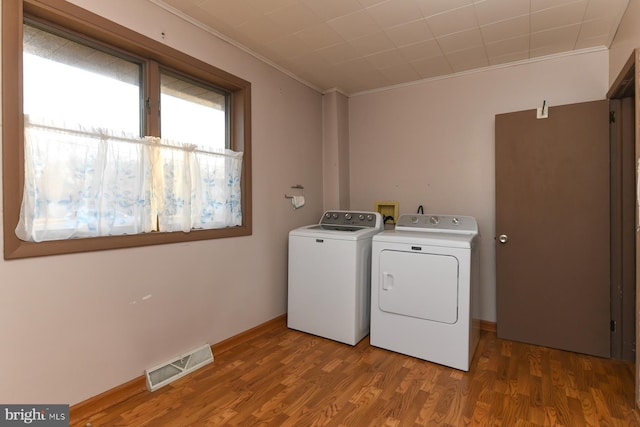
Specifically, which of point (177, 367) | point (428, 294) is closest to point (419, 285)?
point (428, 294)

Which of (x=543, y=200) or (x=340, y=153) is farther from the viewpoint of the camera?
(x=340, y=153)

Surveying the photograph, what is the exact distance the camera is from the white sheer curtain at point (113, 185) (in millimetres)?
1619

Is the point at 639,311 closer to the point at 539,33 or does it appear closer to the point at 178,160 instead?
the point at 539,33

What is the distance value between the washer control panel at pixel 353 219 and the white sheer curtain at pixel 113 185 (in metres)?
1.09

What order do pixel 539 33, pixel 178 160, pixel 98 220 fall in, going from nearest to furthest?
1. pixel 98 220
2. pixel 178 160
3. pixel 539 33

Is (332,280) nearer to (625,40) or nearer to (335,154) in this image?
(335,154)

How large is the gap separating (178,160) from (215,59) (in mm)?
859

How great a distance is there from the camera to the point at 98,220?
6.01 feet

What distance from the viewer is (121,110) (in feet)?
6.66

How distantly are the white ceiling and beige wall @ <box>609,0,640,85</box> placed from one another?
0.22ft

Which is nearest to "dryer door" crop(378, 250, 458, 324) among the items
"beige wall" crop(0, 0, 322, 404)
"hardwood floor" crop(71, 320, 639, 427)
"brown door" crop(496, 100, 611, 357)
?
"hardwood floor" crop(71, 320, 639, 427)

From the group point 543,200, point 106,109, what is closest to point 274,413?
point 106,109

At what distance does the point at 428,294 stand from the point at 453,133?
5.52 ft

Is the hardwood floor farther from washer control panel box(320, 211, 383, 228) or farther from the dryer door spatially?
washer control panel box(320, 211, 383, 228)
